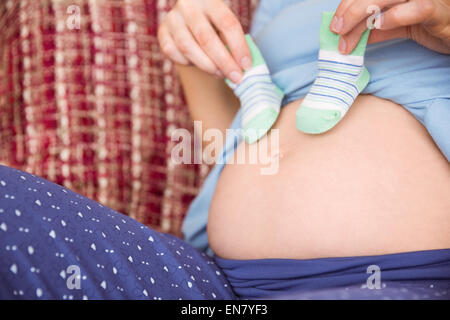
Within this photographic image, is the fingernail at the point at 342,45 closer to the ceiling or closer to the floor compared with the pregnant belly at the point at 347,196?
closer to the ceiling

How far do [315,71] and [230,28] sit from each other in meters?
0.16

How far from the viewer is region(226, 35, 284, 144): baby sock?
722mm

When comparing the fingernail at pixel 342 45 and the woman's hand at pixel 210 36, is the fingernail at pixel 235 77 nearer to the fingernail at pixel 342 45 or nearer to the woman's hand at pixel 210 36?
the woman's hand at pixel 210 36

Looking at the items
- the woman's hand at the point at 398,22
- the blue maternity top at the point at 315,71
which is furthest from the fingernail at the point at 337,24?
the blue maternity top at the point at 315,71

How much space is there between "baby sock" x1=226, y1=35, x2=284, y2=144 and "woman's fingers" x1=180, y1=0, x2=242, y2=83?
23 mm

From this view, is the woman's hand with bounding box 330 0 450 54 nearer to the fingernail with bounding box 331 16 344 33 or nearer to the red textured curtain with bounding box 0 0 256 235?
the fingernail with bounding box 331 16 344 33

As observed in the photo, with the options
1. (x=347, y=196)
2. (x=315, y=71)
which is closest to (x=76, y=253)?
(x=347, y=196)

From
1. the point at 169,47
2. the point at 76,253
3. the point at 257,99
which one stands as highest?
the point at 169,47

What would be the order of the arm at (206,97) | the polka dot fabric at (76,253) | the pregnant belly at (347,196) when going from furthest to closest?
the arm at (206,97) → the pregnant belly at (347,196) → the polka dot fabric at (76,253)

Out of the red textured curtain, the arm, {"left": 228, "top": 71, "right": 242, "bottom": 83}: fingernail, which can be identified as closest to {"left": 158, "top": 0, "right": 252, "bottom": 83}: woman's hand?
{"left": 228, "top": 71, "right": 242, "bottom": 83}: fingernail

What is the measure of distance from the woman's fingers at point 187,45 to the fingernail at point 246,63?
5 cm

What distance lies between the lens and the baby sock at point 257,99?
722 mm

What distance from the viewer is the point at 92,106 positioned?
100cm

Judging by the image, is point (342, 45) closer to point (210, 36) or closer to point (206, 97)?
point (210, 36)
